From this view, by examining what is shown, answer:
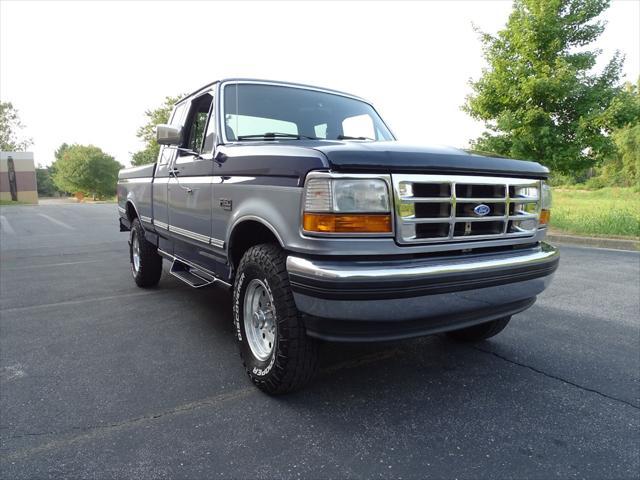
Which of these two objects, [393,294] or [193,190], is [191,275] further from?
[393,294]

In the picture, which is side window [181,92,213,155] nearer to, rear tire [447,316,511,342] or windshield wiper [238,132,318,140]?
windshield wiper [238,132,318,140]

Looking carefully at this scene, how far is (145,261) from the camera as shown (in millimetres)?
5207

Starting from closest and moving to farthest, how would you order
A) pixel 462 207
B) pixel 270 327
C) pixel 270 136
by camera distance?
pixel 462 207
pixel 270 327
pixel 270 136

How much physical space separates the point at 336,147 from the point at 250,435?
153 centimetres

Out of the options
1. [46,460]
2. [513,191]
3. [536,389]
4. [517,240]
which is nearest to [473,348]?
[536,389]

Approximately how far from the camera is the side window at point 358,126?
12.5ft

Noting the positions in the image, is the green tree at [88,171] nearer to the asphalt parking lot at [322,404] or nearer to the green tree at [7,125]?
the green tree at [7,125]

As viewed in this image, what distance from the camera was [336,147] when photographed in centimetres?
224

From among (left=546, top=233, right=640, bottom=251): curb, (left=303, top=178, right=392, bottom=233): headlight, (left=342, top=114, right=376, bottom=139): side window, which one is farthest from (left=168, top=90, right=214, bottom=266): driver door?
Answer: (left=546, top=233, right=640, bottom=251): curb

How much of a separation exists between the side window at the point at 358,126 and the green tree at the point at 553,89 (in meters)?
8.48

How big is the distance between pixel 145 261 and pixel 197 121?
1.99 meters

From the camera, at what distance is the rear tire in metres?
3.26

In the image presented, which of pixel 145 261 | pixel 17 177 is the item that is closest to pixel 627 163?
pixel 145 261

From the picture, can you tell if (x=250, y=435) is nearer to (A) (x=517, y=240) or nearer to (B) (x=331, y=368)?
(B) (x=331, y=368)
